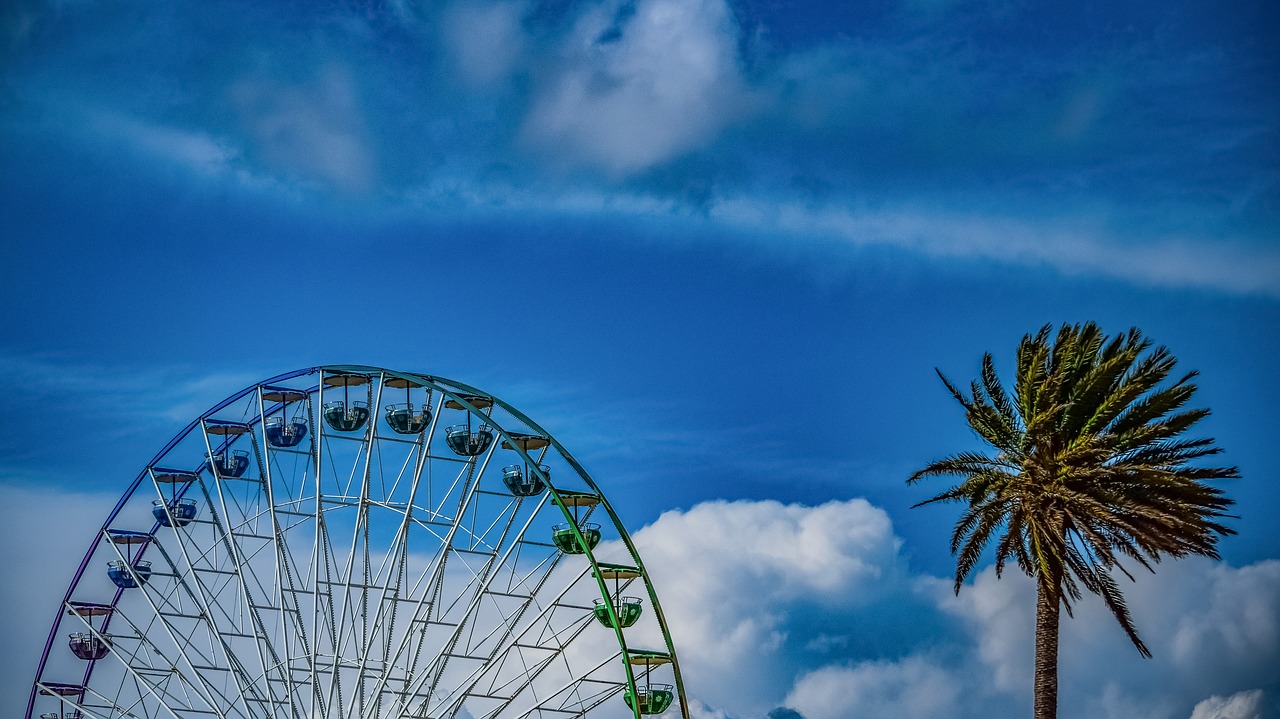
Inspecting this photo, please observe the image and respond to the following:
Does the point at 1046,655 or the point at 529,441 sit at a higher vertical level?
the point at 529,441

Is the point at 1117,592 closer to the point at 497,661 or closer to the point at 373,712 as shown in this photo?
the point at 497,661

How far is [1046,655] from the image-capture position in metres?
42.2

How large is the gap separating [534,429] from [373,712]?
9990 mm

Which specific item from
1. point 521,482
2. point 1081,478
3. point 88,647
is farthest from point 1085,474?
point 88,647

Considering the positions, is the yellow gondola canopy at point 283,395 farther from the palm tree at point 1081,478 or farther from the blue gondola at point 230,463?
the palm tree at point 1081,478

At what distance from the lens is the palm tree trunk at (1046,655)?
42.0m

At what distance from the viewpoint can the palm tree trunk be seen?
4200 cm

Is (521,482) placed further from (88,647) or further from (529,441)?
(88,647)

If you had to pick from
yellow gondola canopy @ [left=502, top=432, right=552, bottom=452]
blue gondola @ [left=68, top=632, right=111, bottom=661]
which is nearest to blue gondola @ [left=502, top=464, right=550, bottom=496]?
yellow gondola canopy @ [left=502, top=432, right=552, bottom=452]

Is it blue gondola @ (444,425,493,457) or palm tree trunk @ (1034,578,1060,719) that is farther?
blue gondola @ (444,425,493,457)

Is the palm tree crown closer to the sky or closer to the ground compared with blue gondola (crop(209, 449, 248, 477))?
closer to the ground

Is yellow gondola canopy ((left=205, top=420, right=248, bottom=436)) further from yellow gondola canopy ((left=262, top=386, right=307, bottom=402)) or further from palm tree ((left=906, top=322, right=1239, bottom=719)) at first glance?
palm tree ((left=906, top=322, right=1239, bottom=719))

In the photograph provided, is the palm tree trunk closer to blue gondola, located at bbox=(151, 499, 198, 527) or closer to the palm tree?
the palm tree

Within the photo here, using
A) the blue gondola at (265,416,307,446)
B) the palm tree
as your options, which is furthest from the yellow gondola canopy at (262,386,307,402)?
the palm tree
